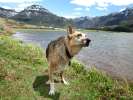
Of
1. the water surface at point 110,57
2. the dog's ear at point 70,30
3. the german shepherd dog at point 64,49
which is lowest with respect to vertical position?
the water surface at point 110,57

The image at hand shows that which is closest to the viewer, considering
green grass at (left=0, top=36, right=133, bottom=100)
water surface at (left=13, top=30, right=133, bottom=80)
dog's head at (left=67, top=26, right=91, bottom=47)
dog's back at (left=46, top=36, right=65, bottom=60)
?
dog's head at (left=67, top=26, right=91, bottom=47)

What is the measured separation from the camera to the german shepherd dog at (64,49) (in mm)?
11523

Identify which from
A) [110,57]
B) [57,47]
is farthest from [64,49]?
[110,57]

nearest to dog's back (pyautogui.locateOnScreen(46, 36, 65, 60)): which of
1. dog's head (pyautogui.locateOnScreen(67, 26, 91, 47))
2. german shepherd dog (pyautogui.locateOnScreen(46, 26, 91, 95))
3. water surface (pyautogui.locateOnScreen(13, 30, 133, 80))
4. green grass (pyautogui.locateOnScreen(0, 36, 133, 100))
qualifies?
german shepherd dog (pyautogui.locateOnScreen(46, 26, 91, 95))

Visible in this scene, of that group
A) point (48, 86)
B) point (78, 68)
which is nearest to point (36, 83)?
point (48, 86)

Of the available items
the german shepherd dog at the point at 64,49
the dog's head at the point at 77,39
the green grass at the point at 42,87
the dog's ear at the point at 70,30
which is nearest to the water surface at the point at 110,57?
the green grass at the point at 42,87

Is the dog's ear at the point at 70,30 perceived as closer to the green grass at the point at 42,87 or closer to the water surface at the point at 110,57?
the green grass at the point at 42,87

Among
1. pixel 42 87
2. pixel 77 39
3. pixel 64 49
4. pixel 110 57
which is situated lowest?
pixel 110 57

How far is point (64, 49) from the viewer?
12.2 meters

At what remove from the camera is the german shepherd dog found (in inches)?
454

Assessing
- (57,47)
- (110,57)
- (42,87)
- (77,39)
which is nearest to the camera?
(77,39)

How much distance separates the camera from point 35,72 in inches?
621

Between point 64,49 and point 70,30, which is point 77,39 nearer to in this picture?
point 70,30

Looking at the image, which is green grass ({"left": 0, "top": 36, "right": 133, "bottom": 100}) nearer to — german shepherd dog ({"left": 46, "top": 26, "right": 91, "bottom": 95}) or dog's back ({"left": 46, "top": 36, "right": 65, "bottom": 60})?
german shepherd dog ({"left": 46, "top": 26, "right": 91, "bottom": 95})
